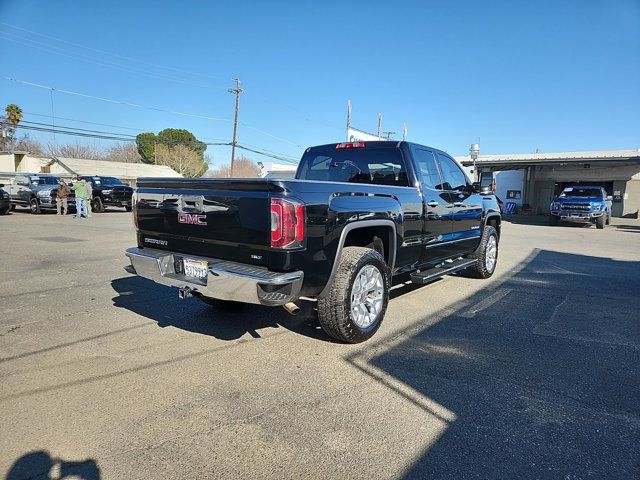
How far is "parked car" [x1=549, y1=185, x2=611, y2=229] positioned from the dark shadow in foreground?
22375 millimetres

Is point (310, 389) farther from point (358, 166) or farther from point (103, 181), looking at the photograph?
point (103, 181)

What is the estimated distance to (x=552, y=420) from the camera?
291 centimetres

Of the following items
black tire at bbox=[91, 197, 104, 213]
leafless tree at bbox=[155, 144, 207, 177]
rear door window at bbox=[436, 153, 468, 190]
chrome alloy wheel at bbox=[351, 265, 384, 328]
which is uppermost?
leafless tree at bbox=[155, 144, 207, 177]

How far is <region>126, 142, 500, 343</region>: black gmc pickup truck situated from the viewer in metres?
3.43

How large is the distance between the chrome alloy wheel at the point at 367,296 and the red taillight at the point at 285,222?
0.88 meters

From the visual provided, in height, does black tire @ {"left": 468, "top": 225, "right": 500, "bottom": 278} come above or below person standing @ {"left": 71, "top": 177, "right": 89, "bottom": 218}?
below

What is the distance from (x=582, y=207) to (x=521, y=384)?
65.6 ft

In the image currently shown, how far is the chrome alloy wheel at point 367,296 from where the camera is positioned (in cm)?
412

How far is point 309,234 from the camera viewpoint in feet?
11.6

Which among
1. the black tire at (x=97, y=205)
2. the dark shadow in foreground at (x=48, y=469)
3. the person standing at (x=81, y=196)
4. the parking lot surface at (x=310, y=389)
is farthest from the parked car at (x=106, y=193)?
the dark shadow in foreground at (x=48, y=469)

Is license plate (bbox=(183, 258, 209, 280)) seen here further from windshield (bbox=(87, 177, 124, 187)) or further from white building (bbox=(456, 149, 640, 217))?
white building (bbox=(456, 149, 640, 217))

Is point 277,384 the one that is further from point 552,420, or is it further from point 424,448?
point 552,420

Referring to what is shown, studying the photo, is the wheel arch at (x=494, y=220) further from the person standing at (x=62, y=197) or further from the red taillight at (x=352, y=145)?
the person standing at (x=62, y=197)

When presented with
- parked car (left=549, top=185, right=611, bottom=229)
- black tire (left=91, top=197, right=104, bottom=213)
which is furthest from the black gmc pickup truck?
black tire (left=91, top=197, right=104, bottom=213)
